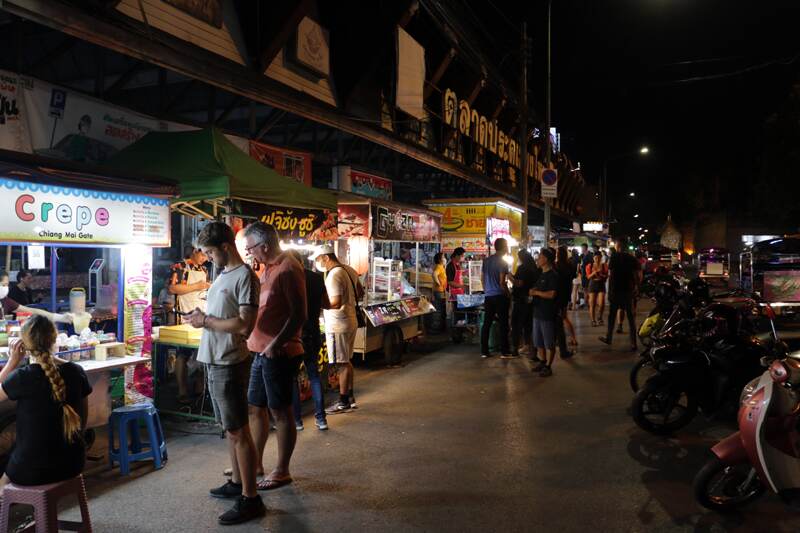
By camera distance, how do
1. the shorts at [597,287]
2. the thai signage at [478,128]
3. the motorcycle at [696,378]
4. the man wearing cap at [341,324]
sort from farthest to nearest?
1. the thai signage at [478,128]
2. the shorts at [597,287]
3. the man wearing cap at [341,324]
4. the motorcycle at [696,378]

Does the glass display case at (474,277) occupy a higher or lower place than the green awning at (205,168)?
lower

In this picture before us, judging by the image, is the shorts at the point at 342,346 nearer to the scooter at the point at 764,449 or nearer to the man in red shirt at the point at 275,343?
the man in red shirt at the point at 275,343

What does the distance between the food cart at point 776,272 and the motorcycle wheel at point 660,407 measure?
5585 millimetres

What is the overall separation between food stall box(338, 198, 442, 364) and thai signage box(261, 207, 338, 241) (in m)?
0.71

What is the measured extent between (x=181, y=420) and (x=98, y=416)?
4.69 feet

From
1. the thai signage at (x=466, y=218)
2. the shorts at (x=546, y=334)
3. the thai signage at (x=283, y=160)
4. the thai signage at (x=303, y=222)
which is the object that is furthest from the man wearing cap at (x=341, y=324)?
the thai signage at (x=466, y=218)

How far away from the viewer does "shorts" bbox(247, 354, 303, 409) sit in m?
4.93

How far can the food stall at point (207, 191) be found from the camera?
22.8 feet

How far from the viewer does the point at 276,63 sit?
1056cm

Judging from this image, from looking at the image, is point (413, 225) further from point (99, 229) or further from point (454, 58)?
point (454, 58)

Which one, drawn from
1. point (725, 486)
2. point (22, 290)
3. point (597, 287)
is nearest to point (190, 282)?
point (22, 290)

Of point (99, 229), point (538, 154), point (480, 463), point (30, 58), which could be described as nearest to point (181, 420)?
point (99, 229)

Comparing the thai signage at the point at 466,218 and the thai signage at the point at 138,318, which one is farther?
the thai signage at the point at 466,218

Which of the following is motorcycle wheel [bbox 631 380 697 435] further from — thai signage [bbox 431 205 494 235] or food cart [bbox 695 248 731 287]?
food cart [bbox 695 248 731 287]
